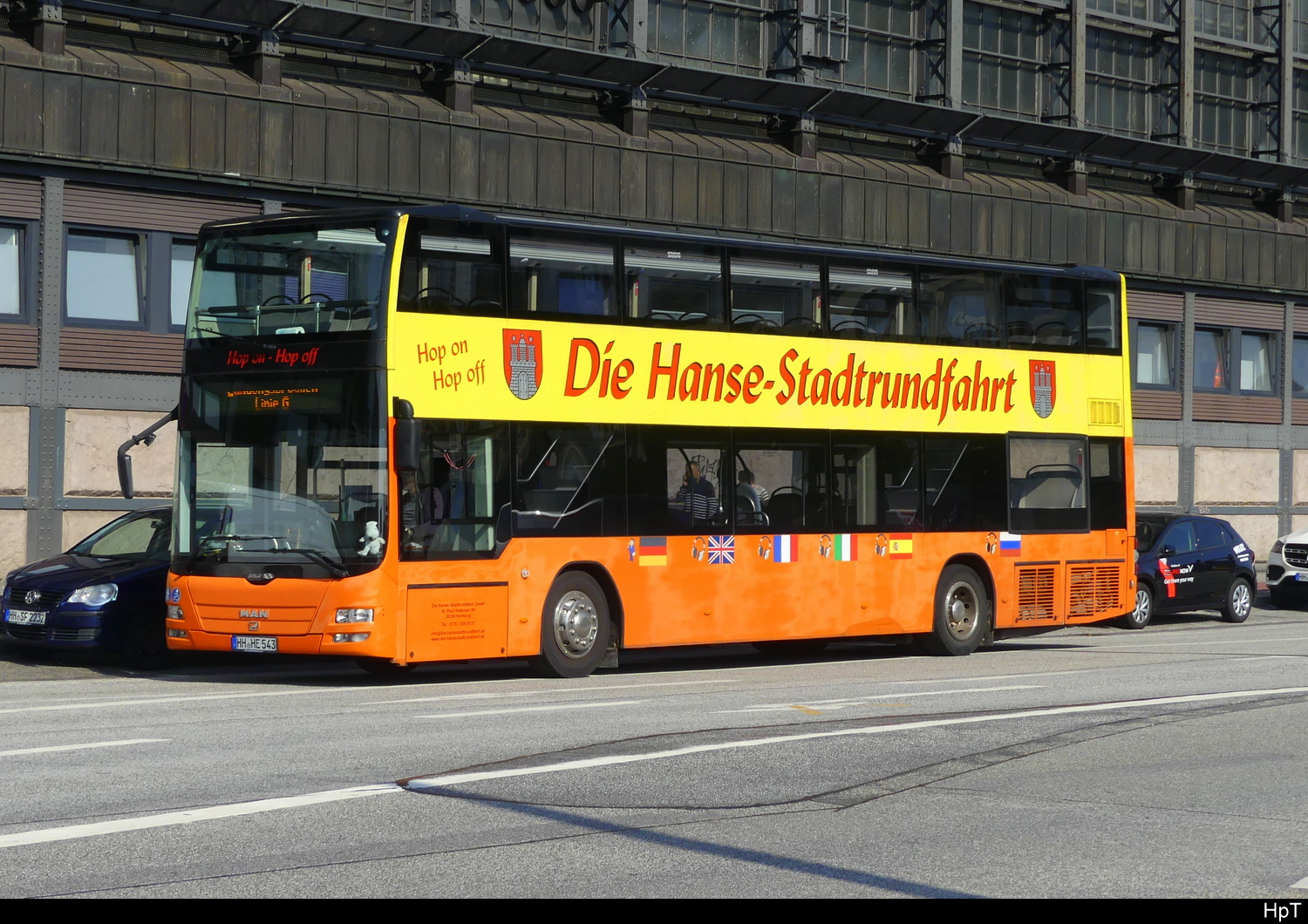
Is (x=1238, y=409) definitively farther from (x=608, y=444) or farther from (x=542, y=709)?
(x=542, y=709)

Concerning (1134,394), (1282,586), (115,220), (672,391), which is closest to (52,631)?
(672,391)

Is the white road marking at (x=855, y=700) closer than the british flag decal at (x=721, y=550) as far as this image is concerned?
Yes

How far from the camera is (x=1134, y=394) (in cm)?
3744

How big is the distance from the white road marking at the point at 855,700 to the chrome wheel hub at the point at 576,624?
9.32 feet

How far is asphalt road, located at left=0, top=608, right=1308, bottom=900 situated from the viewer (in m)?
6.86

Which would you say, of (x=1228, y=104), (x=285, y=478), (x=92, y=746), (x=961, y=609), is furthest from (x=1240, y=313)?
(x=92, y=746)

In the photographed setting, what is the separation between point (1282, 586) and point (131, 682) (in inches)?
797

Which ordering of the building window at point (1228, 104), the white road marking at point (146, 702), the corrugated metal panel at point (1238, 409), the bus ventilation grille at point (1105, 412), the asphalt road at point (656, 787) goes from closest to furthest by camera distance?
the asphalt road at point (656, 787) → the white road marking at point (146, 702) → the bus ventilation grille at point (1105, 412) → the corrugated metal panel at point (1238, 409) → the building window at point (1228, 104)

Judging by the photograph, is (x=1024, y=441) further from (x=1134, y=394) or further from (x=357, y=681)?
(x=1134, y=394)

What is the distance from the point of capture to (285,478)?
14609 millimetres

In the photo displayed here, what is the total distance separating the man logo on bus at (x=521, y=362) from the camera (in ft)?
50.0

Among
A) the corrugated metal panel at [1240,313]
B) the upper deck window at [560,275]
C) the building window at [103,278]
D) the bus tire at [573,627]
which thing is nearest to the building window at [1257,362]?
the corrugated metal panel at [1240,313]

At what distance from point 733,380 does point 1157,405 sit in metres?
23.3

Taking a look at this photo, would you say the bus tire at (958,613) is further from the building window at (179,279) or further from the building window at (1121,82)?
the building window at (1121,82)
